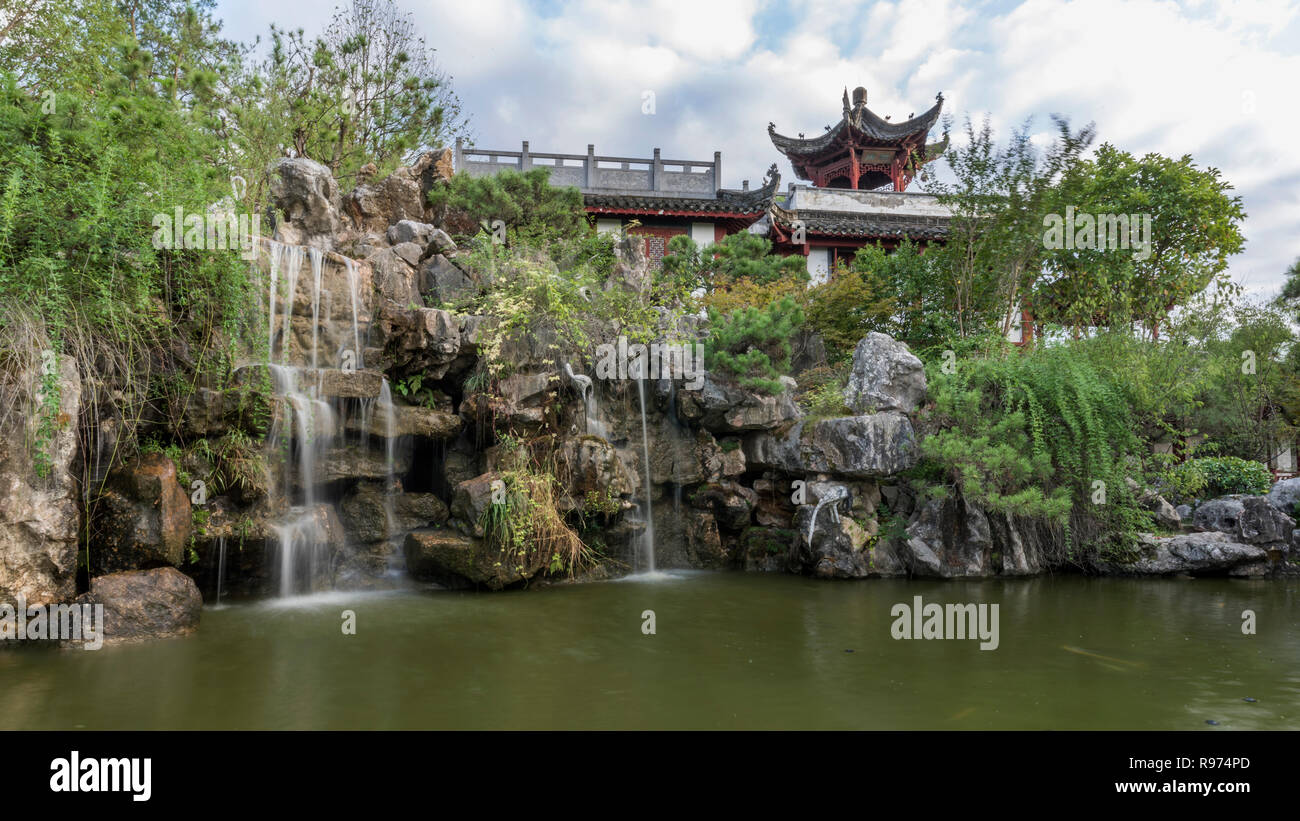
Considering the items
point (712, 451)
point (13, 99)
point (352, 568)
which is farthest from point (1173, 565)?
point (13, 99)

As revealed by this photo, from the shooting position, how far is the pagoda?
985 inches

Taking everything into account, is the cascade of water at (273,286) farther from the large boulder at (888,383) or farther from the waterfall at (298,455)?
the large boulder at (888,383)

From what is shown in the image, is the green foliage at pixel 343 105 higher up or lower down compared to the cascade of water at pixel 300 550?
higher up

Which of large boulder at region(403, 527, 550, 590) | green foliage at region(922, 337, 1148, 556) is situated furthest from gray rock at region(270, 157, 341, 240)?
green foliage at region(922, 337, 1148, 556)

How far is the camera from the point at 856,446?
1001 centimetres

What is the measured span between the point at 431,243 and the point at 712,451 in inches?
233

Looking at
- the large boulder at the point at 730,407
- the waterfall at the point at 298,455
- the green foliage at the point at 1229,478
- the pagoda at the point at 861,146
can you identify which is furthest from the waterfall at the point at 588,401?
the pagoda at the point at 861,146

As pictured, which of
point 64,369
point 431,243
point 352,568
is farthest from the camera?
point 431,243

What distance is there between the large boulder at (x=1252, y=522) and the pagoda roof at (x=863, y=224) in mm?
11473

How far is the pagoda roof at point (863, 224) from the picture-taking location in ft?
68.2

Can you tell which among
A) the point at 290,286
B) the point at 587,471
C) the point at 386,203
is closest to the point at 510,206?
the point at 386,203

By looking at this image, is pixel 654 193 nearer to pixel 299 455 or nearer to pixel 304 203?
pixel 304 203

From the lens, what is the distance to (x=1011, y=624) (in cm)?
720
